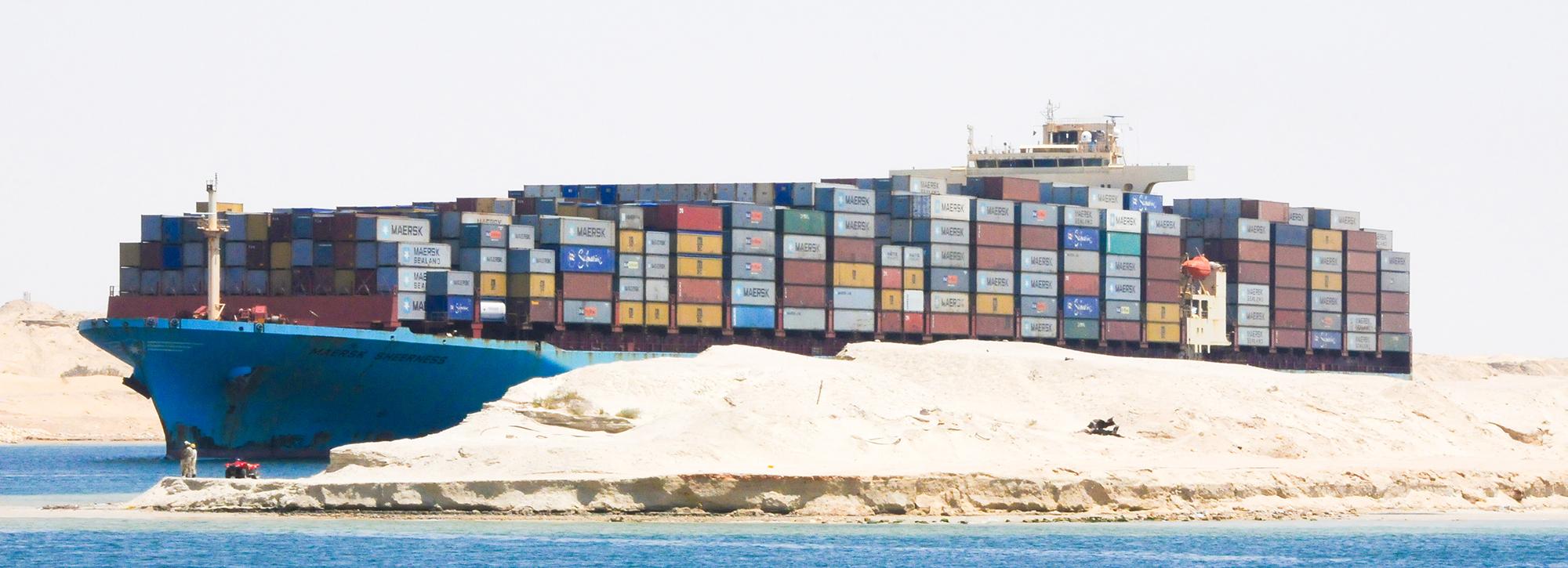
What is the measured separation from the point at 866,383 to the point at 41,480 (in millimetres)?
23122

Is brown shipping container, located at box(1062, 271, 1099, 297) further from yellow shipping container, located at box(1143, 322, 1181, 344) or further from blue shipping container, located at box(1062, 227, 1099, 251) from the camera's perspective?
yellow shipping container, located at box(1143, 322, 1181, 344)

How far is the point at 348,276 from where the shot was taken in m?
78.9

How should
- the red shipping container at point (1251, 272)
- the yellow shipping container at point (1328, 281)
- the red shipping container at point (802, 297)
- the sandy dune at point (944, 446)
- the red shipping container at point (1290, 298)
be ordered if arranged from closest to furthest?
the sandy dune at point (944, 446), the red shipping container at point (802, 297), the red shipping container at point (1251, 272), the red shipping container at point (1290, 298), the yellow shipping container at point (1328, 281)

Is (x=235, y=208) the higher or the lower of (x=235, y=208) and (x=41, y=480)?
the higher

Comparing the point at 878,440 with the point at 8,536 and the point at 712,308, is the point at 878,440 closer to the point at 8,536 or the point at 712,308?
the point at 8,536

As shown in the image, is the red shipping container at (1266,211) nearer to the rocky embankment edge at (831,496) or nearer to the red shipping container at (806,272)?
the red shipping container at (806,272)

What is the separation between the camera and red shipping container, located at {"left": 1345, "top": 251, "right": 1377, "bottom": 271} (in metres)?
104

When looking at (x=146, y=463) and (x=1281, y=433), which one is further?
(x=146, y=463)

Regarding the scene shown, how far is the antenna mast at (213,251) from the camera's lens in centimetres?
7200

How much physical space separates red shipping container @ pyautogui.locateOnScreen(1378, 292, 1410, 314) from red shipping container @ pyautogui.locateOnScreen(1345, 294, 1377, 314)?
78 centimetres

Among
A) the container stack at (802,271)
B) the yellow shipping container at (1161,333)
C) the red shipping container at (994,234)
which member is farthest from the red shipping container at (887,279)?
the yellow shipping container at (1161,333)

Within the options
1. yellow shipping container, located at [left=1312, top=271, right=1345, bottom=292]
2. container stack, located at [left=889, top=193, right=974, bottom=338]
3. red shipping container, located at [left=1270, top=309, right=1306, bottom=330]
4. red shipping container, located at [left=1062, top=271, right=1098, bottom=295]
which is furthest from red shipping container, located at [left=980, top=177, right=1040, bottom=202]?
yellow shipping container, located at [left=1312, top=271, right=1345, bottom=292]

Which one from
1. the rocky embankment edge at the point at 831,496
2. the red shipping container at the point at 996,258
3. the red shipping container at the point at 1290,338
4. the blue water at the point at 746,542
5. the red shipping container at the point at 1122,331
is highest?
the red shipping container at the point at 996,258

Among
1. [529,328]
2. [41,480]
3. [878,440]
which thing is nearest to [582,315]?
[529,328]
